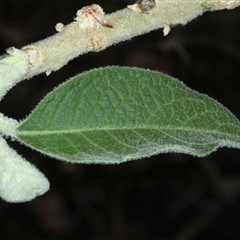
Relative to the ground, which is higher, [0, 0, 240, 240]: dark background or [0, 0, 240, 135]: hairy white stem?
[0, 0, 240, 240]: dark background

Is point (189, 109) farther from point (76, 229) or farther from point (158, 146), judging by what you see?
point (76, 229)

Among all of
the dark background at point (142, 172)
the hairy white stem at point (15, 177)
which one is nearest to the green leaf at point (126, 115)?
the hairy white stem at point (15, 177)

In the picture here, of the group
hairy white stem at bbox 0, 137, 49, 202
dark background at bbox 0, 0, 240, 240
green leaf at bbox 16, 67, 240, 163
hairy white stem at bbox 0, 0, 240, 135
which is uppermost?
dark background at bbox 0, 0, 240, 240

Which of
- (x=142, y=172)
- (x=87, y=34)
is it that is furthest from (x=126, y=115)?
(x=142, y=172)

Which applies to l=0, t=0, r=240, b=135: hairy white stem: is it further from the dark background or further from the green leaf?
the dark background

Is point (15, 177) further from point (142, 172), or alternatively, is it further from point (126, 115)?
point (142, 172)

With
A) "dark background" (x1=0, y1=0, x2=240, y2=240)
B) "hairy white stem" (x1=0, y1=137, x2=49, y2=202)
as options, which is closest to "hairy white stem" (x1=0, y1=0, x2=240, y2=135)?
"hairy white stem" (x1=0, y1=137, x2=49, y2=202)
